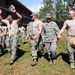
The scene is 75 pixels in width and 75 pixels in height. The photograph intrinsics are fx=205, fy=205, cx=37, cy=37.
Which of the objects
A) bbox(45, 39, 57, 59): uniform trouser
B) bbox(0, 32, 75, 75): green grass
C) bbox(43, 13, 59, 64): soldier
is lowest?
bbox(0, 32, 75, 75): green grass

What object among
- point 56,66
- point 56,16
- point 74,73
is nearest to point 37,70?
point 56,66

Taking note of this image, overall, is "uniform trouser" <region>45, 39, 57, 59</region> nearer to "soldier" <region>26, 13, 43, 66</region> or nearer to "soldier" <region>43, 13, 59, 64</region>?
"soldier" <region>43, 13, 59, 64</region>

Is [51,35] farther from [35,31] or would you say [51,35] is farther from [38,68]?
[38,68]

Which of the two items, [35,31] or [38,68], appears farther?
[35,31]

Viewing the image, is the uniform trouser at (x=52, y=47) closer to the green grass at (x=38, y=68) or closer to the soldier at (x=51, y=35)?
the soldier at (x=51, y=35)

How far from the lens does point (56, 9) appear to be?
258ft

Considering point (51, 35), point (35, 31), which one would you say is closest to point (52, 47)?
point (51, 35)

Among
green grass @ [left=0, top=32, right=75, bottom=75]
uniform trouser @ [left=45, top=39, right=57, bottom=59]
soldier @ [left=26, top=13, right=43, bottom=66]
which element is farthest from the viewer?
soldier @ [left=26, top=13, right=43, bottom=66]

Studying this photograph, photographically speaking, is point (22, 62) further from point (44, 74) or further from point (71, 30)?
point (71, 30)

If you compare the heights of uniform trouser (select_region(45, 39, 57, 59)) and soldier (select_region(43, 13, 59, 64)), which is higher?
soldier (select_region(43, 13, 59, 64))

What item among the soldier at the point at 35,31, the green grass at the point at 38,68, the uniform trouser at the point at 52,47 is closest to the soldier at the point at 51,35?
the uniform trouser at the point at 52,47

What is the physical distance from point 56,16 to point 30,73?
232 ft

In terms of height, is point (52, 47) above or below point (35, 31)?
below

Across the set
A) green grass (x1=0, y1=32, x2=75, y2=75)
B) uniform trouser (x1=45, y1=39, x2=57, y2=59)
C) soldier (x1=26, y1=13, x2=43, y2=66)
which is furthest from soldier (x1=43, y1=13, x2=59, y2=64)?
green grass (x1=0, y1=32, x2=75, y2=75)
